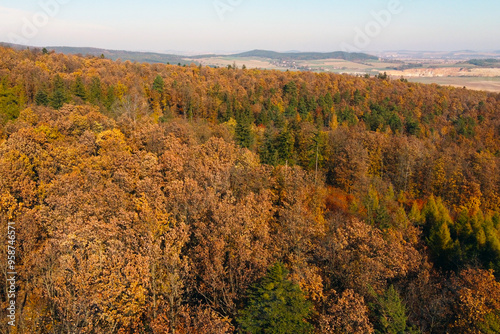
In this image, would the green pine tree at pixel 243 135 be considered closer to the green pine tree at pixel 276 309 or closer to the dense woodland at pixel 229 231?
the dense woodland at pixel 229 231

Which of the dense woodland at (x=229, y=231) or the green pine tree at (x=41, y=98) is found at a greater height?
the green pine tree at (x=41, y=98)

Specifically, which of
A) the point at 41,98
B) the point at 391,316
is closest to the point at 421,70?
the point at 41,98

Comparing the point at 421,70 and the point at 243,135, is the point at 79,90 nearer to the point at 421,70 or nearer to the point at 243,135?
the point at 243,135

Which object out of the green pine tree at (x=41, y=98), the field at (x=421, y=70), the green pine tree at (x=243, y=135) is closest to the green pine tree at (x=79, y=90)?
the green pine tree at (x=41, y=98)

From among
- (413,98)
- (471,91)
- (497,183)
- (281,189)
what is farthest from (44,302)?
(471,91)

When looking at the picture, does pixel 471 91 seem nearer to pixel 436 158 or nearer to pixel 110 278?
pixel 436 158

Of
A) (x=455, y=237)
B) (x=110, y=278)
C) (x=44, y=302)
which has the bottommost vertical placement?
(x=455, y=237)
